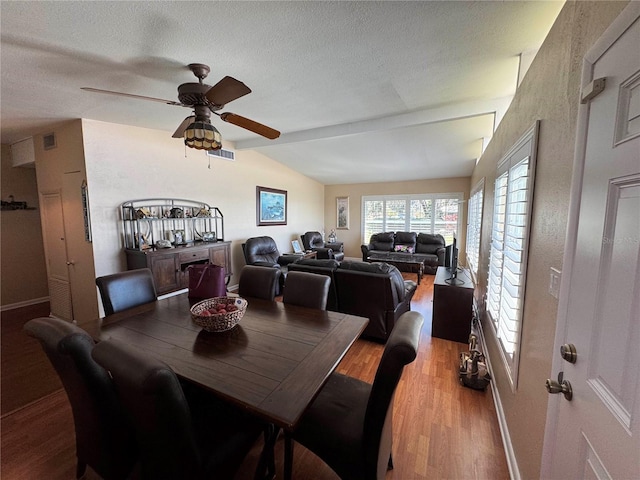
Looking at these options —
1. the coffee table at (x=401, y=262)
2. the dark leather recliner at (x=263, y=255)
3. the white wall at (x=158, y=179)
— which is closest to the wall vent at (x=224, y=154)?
the white wall at (x=158, y=179)

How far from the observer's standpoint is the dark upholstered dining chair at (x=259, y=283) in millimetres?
2430

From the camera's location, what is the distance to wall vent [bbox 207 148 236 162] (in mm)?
→ 4704

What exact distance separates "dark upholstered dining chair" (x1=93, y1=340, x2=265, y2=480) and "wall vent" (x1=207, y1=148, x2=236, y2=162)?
4237 millimetres

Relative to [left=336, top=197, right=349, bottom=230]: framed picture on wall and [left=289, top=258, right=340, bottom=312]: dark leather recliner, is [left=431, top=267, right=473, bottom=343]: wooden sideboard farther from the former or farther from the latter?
[left=336, top=197, right=349, bottom=230]: framed picture on wall

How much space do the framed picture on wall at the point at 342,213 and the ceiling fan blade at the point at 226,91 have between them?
6.44 m

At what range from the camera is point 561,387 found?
3.01 ft

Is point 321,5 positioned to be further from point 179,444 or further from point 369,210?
point 369,210

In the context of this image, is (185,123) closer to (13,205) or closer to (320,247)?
(13,205)

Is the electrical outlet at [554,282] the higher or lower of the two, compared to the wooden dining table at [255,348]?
higher

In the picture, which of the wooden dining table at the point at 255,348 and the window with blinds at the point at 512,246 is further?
the window with blinds at the point at 512,246

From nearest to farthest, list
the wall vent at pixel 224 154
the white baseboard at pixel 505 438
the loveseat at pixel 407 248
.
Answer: the white baseboard at pixel 505 438
the wall vent at pixel 224 154
the loveseat at pixel 407 248

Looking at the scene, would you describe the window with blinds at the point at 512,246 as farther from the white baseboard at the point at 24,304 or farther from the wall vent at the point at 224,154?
the white baseboard at the point at 24,304

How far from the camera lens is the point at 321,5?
1564 mm

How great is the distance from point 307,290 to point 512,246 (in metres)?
1.51
